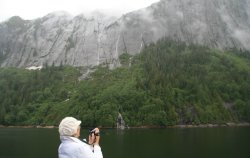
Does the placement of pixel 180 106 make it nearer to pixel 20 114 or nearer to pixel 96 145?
pixel 20 114

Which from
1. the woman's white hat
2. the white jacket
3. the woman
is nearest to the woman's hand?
the woman

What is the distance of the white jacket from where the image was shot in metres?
8.68

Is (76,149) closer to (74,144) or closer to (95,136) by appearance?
(74,144)

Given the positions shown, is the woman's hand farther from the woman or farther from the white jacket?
the white jacket

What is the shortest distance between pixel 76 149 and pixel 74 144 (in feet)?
0.55

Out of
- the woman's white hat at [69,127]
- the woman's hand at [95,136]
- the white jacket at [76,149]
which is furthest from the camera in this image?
the woman's hand at [95,136]

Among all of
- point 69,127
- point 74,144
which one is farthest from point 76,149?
point 69,127

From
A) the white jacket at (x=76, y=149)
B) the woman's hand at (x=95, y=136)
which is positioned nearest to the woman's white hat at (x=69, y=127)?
the white jacket at (x=76, y=149)

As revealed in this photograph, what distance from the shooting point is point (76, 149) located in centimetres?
873

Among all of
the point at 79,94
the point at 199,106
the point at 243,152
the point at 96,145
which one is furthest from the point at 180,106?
the point at 96,145

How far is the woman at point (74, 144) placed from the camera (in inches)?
343

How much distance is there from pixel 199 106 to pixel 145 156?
134757 millimetres

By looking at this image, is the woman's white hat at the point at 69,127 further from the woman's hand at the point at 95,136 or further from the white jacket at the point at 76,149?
the woman's hand at the point at 95,136

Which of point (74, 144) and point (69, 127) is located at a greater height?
point (69, 127)
